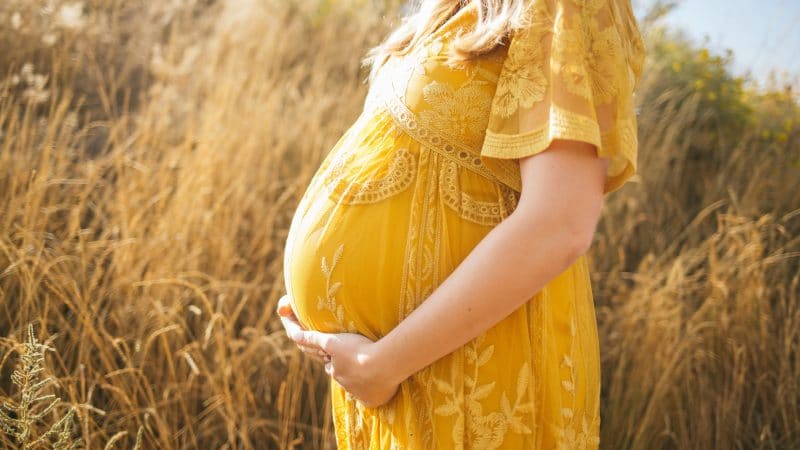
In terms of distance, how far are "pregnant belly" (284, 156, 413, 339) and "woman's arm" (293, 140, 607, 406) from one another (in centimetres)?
9

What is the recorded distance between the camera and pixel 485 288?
33.2 inches

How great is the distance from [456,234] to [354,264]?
0.18 m

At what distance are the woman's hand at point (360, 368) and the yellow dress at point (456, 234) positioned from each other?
0.13 ft

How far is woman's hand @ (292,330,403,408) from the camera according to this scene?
927 mm

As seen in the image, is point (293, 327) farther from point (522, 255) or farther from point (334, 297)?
point (522, 255)

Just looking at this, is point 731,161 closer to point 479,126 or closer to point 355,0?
point 479,126

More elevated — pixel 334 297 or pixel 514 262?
pixel 514 262

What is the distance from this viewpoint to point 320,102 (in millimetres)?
3293

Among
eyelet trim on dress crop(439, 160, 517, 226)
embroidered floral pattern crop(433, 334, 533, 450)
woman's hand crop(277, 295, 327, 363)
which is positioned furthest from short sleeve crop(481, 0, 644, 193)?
woman's hand crop(277, 295, 327, 363)

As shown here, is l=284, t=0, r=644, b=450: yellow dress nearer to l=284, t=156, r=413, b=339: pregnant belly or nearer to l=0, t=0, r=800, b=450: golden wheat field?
l=284, t=156, r=413, b=339: pregnant belly

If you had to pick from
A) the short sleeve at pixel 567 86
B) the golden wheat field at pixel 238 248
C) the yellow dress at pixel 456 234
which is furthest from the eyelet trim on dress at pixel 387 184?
the golden wheat field at pixel 238 248

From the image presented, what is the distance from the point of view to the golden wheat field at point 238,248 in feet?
6.28

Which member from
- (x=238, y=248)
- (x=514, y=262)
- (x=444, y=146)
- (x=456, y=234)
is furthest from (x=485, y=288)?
(x=238, y=248)

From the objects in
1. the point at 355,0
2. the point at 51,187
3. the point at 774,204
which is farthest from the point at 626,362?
the point at 355,0
